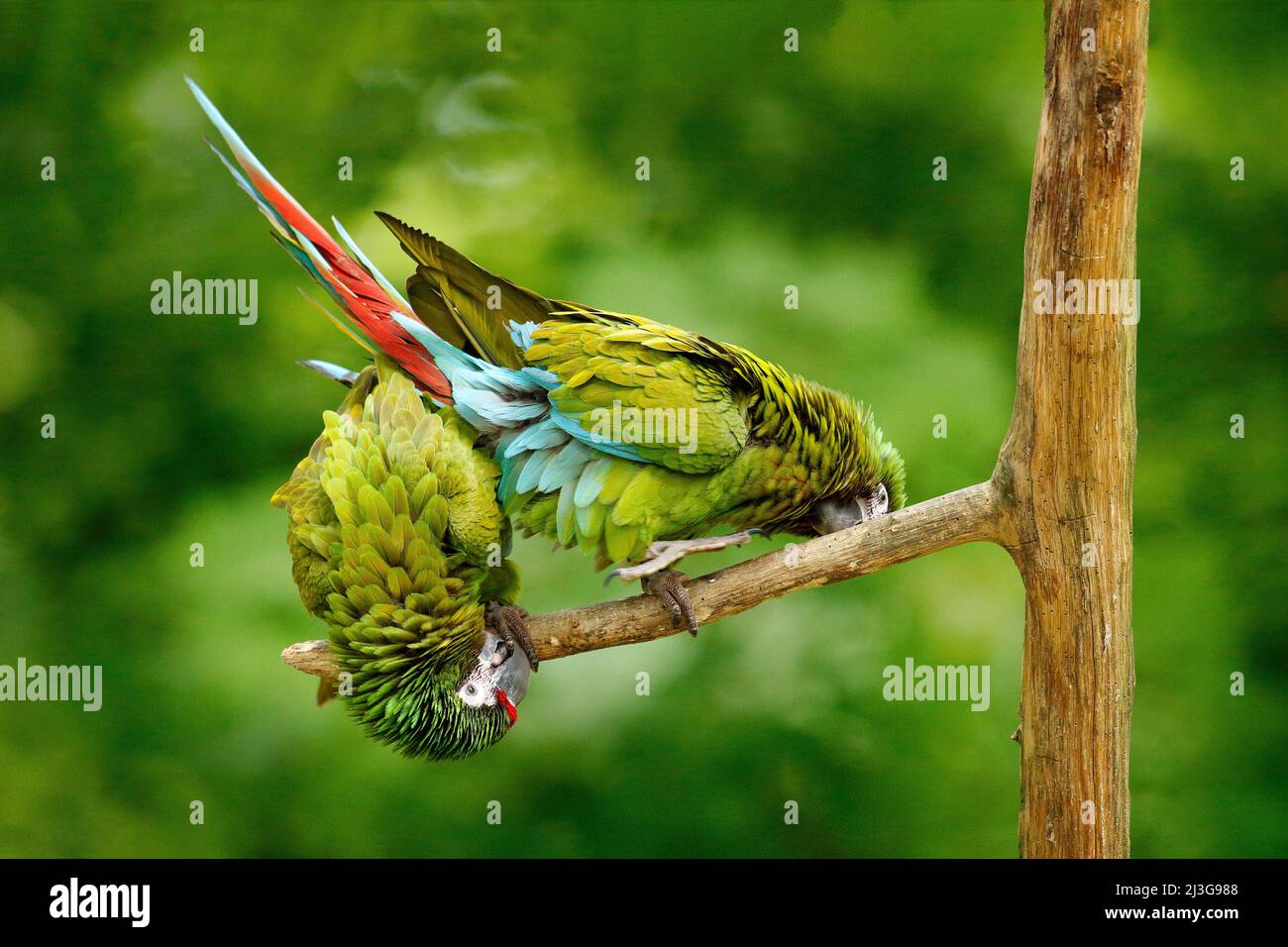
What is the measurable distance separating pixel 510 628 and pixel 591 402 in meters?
0.52

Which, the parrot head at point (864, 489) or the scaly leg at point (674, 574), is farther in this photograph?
the parrot head at point (864, 489)

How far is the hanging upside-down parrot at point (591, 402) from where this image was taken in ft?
6.77

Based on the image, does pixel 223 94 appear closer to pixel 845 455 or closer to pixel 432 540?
pixel 432 540

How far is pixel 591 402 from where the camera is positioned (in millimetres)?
2064

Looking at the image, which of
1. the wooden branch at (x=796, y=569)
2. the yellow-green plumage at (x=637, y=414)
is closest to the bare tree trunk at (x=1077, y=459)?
the wooden branch at (x=796, y=569)

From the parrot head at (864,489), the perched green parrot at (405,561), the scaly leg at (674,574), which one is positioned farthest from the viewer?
the parrot head at (864,489)

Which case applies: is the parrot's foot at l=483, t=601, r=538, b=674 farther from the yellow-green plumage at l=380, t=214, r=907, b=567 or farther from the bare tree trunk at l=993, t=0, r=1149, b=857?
the bare tree trunk at l=993, t=0, r=1149, b=857

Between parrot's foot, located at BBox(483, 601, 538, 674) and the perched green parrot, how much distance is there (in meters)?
0.04

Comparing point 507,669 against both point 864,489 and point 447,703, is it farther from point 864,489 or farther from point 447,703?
point 864,489

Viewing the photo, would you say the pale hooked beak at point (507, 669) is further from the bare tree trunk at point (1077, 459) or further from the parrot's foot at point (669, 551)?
the bare tree trunk at point (1077, 459)

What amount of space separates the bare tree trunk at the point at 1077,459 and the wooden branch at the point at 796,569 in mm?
84

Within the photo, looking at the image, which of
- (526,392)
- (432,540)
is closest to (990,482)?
(526,392)
